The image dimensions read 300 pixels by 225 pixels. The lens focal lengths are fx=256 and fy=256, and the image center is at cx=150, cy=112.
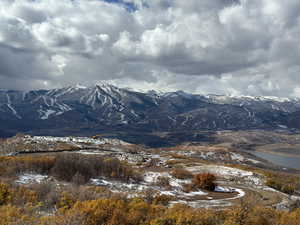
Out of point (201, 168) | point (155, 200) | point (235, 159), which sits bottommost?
point (235, 159)

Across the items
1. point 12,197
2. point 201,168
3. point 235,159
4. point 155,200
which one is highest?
point 12,197

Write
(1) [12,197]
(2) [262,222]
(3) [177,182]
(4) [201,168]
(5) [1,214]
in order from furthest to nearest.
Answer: (4) [201,168]
(3) [177,182]
(1) [12,197]
(2) [262,222]
(5) [1,214]

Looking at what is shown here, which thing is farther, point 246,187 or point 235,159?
point 235,159

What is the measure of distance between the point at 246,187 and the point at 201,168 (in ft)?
42.9

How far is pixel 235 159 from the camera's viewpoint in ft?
421

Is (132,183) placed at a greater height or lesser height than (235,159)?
greater

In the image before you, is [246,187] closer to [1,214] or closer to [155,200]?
[155,200]

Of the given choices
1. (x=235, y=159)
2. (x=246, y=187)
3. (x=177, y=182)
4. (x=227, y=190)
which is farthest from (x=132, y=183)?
(x=235, y=159)

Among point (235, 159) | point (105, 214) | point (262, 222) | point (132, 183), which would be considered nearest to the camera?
point (105, 214)


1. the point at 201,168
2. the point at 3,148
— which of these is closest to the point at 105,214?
the point at 201,168

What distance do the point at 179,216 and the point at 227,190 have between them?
1966 cm

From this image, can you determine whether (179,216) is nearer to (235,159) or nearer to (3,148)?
(3,148)

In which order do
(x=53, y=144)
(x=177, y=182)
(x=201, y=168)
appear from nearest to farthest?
1. (x=177, y=182)
2. (x=201, y=168)
3. (x=53, y=144)

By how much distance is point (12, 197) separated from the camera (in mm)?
13539
